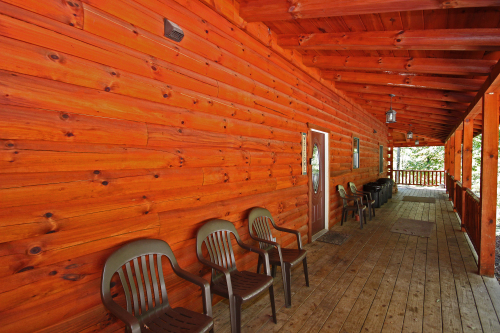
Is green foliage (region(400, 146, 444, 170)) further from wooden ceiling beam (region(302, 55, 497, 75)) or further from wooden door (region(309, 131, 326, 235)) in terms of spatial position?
wooden ceiling beam (region(302, 55, 497, 75))

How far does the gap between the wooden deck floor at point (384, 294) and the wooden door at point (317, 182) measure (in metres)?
0.59

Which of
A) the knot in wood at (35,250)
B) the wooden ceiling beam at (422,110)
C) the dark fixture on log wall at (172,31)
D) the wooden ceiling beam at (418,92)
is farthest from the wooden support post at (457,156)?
the knot in wood at (35,250)

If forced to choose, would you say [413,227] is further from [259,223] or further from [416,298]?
[259,223]

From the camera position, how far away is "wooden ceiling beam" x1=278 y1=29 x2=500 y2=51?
2.46 m

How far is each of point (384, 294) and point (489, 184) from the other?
2.02 meters

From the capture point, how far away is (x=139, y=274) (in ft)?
5.73

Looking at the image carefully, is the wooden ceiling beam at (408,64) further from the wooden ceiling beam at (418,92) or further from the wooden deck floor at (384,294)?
the wooden deck floor at (384,294)

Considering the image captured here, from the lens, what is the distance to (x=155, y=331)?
1578mm

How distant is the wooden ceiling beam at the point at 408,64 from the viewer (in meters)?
3.09

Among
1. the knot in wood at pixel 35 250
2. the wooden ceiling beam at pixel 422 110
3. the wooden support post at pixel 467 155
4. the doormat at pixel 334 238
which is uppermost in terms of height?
the wooden ceiling beam at pixel 422 110

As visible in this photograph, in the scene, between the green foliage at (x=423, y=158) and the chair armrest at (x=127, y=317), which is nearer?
the chair armrest at (x=127, y=317)

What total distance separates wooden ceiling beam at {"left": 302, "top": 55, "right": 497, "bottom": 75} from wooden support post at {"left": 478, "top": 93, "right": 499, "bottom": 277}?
507 millimetres

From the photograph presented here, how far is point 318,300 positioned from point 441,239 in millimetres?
3467

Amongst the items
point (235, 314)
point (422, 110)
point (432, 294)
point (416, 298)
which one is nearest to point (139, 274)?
point (235, 314)
